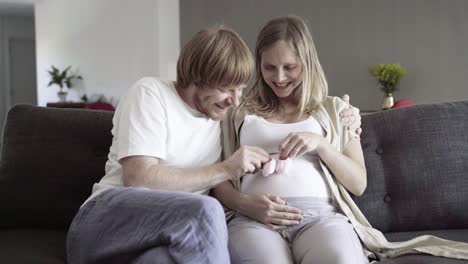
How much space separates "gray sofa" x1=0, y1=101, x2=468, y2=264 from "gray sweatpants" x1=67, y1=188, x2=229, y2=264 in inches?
21.9

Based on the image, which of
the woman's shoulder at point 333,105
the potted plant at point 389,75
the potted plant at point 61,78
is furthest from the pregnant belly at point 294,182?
the potted plant at point 61,78

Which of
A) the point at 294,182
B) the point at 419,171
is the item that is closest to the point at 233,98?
the point at 294,182

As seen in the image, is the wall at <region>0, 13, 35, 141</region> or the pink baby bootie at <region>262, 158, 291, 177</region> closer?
the pink baby bootie at <region>262, 158, 291, 177</region>

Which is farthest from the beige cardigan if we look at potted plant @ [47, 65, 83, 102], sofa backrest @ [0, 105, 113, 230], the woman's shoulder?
potted plant @ [47, 65, 83, 102]

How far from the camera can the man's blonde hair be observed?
4.32 ft

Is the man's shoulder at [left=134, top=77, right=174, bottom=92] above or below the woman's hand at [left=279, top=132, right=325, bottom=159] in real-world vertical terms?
above

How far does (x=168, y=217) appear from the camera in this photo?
0.97m

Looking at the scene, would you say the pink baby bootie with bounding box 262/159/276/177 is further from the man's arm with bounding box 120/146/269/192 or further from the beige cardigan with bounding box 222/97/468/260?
the beige cardigan with bounding box 222/97/468/260

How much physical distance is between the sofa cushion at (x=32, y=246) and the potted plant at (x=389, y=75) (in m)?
4.15

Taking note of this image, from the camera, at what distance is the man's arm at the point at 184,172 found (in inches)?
48.8

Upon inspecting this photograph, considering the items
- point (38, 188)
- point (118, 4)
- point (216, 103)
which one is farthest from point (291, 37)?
point (118, 4)

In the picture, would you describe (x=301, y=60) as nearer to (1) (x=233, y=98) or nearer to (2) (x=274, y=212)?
(1) (x=233, y=98)

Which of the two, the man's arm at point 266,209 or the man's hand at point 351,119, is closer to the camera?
the man's arm at point 266,209

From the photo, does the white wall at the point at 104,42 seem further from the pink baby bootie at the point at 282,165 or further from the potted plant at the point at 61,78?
the pink baby bootie at the point at 282,165
